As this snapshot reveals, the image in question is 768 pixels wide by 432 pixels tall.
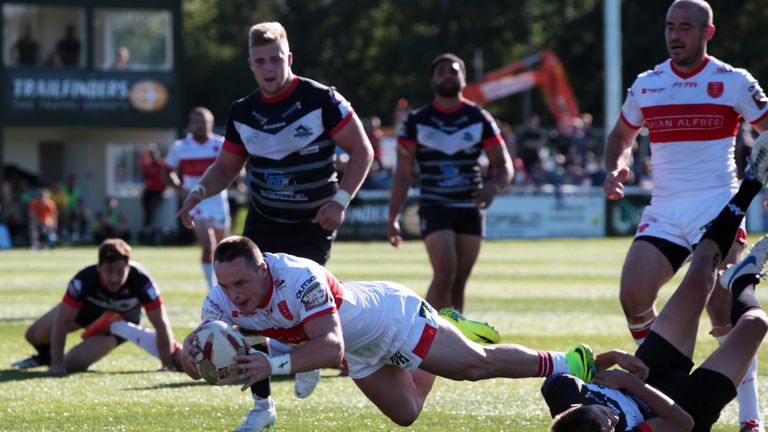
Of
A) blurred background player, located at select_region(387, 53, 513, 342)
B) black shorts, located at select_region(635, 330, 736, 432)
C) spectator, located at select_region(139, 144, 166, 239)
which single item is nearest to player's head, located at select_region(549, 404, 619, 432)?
black shorts, located at select_region(635, 330, 736, 432)

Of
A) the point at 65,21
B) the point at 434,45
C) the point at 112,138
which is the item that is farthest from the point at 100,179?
the point at 434,45

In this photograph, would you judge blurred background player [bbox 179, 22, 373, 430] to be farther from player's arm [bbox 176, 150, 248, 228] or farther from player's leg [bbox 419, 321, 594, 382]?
player's leg [bbox 419, 321, 594, 382]

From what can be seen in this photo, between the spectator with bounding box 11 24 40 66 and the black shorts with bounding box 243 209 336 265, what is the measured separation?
2631 centimetres

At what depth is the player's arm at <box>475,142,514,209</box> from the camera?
10.4 m

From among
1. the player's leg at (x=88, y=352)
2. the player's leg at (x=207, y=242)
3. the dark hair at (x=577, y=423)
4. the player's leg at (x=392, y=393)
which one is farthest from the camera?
the player's leg at (x=207, y=242)

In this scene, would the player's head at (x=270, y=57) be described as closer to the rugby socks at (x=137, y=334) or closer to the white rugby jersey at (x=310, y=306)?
the white rugby jersey at (x=310, y=306)

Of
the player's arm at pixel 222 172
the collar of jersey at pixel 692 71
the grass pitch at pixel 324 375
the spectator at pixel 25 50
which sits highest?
the spectator at pixel 25 50

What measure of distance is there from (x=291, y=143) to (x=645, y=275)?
233 cm

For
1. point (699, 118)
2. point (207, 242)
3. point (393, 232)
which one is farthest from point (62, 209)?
point (699, 118)

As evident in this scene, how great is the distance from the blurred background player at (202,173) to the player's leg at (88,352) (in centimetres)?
389

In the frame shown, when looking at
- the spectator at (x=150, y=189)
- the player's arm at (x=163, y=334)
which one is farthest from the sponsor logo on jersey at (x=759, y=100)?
the spectator at (x=150, y=189)

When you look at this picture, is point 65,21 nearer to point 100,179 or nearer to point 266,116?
point 100,179

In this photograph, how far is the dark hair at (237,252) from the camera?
564 centimetres

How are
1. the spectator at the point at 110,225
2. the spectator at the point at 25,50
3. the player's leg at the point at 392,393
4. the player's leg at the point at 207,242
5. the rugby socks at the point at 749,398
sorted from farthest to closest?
the spectator at the point at 25,50 → the spectator at the point at 110,225 → the player's leg at the point at 207,242 → the rugby socks at the point at 749,398 → the player's leg at the point at 392,393
